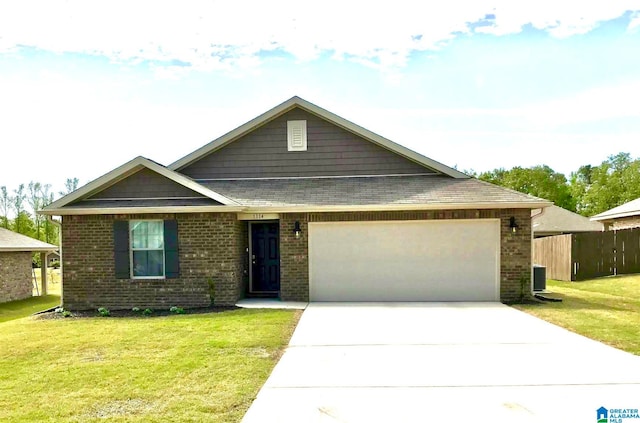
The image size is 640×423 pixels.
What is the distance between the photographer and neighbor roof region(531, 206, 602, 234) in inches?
Result: 1111

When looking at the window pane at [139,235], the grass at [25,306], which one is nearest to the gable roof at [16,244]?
the grass at [25,306]

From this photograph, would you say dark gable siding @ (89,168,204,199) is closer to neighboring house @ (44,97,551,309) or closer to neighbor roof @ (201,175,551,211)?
neighboring house @ (44,97,551,309)

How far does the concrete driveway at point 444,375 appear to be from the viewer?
14.4 feet

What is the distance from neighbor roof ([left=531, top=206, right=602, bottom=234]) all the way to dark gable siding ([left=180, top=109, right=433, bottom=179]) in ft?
60.7

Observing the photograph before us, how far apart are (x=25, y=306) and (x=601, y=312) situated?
665 inches

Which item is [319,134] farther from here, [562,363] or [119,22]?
[562,363]

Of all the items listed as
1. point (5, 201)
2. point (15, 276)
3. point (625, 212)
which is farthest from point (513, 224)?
point (5, 201)

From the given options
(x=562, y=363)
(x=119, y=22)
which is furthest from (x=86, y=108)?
(x=562, y=363)

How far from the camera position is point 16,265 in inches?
676

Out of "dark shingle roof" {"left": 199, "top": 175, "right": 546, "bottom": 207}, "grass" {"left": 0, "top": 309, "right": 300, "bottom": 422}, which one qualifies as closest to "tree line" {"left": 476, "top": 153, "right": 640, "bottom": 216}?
"dark shingle roof" {"left": 199, "top": 175, "right": 546, "bottom": 207}

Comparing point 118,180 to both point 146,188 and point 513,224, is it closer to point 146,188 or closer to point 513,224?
point 146,188

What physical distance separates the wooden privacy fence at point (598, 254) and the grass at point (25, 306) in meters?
18.2

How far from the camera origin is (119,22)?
9.12 metres

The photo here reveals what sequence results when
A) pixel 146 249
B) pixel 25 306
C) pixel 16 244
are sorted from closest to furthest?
pixel 146 249 < pixel 25 306 < pixel 16 244
